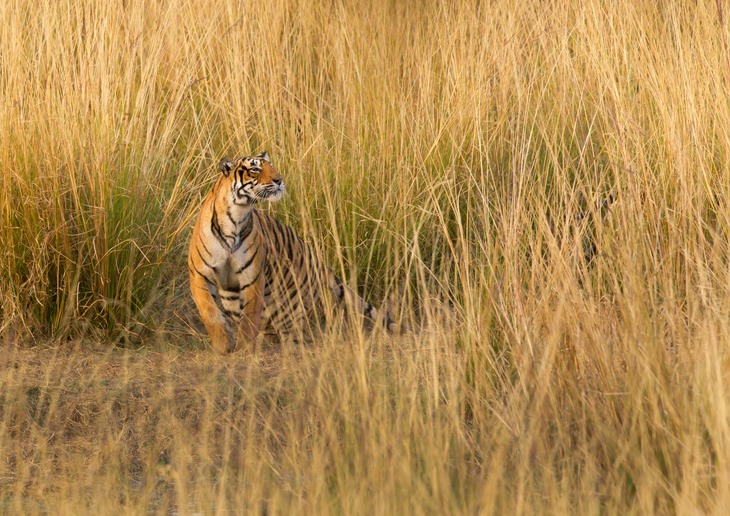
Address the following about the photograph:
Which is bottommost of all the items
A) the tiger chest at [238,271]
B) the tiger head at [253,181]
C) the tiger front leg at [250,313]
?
the tiger front leg at [250,313]

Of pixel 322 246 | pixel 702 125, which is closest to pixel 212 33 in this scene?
pixel 322 246

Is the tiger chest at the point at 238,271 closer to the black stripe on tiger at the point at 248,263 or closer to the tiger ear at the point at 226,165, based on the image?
the black stripe on tiger at the point at 248,263

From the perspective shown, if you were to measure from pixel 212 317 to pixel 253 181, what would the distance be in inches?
19.8

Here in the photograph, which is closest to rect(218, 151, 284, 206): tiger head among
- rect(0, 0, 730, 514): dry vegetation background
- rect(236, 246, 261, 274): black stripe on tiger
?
rect(236, 246, 261, 274): black stripe on tiger

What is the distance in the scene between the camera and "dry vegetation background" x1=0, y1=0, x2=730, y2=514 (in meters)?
2.89

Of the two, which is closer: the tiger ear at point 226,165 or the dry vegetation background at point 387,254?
the dry vegetation background at point 387,254

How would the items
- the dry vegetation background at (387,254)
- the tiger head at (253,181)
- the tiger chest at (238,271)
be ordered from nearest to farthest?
the dry vegetation background at (387,254), the tiger head at (253,181), the tiger chest at (238,271)

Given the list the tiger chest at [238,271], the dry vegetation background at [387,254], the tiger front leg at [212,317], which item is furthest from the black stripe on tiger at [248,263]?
the dry vegetation background at [387,254]

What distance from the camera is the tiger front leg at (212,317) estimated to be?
437cm

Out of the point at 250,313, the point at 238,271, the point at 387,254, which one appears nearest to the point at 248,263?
the point at 238,271

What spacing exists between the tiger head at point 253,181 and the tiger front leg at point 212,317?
1.08 feet

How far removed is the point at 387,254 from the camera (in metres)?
4.43

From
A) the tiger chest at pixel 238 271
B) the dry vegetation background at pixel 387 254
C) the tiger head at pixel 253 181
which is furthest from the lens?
the tiger chest at pixel 238 271

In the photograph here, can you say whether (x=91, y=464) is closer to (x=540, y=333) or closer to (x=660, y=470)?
(x=540, y=333)
